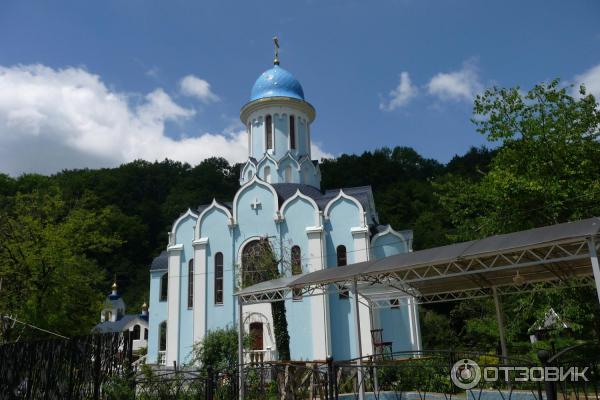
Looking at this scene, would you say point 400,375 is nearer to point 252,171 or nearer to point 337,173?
point 252,171

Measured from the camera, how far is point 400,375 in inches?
492

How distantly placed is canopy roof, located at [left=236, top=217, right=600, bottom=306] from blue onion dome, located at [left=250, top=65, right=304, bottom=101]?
48.3 ft

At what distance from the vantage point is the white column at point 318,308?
19797mm

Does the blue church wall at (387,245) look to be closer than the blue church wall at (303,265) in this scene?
No

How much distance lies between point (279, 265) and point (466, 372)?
11305 mm

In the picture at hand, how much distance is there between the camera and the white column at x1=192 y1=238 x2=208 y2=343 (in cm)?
2127

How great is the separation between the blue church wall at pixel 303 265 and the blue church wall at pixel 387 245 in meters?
2.97

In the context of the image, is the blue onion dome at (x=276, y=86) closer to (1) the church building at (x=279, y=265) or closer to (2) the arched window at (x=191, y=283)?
(1) the church building at (x=279, y=265)

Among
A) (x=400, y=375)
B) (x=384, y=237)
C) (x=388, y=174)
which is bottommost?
(x=400, y=375)

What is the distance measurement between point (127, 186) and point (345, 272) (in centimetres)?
5730

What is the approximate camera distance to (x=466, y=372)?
35.7 ft

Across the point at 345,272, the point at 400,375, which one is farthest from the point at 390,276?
the point at 400,375

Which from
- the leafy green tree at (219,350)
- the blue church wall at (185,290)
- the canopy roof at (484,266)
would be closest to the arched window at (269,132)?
the blue church wall at (185,290)

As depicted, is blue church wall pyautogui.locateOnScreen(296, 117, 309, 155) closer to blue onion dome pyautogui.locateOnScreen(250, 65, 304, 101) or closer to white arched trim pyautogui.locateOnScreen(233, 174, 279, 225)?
blue onion dome pyautogui.locateOnScreen(250, 65, 304, 101)
